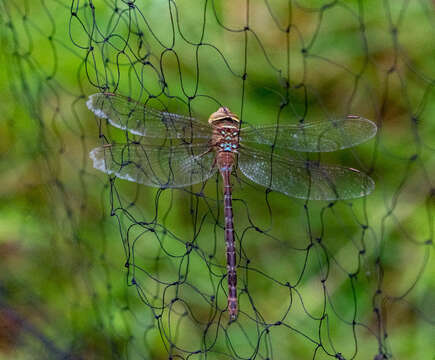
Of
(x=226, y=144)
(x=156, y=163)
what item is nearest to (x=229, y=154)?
(x=226, y=144)

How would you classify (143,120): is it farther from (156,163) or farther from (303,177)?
(303,177)

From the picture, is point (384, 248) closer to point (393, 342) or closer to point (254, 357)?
point (393, 342)

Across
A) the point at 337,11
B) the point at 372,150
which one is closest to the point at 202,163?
the point at 372,150

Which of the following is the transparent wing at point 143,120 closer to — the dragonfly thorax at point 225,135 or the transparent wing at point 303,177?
the dragonfly thorax at point 225,135

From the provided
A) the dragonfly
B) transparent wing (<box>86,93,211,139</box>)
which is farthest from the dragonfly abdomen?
transparent wing (<box>86,93,211,139</box>)

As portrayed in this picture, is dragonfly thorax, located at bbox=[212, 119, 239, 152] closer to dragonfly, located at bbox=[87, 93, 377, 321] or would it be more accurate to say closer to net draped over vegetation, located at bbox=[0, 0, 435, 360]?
dragonfly, located at bbox=[87, 93, 377, 321]

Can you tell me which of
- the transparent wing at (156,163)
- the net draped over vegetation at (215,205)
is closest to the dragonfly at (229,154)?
the transparent wing at (156,163)
